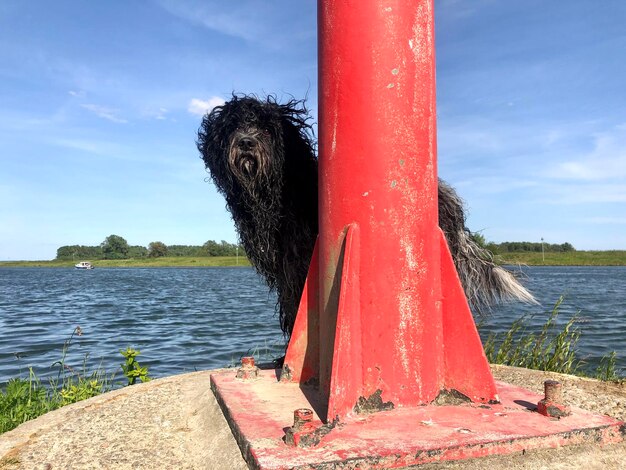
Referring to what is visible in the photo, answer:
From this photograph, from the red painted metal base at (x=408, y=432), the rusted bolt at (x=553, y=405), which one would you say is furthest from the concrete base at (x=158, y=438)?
the rusted bolt at (x=553, y=405)

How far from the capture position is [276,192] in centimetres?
391

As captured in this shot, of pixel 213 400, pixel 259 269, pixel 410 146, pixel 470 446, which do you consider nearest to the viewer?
pixel 470 446

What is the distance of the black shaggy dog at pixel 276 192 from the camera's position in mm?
3787

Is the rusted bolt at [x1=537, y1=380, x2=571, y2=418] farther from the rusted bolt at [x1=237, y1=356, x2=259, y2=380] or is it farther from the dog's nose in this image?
the dog's nose

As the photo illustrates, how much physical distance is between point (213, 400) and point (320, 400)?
2.68 feet

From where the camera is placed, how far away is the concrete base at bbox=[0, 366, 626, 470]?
2.49 meters

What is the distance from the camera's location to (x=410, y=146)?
2.86 m

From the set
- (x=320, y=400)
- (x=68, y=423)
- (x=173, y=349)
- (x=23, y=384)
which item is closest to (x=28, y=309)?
(x=173, y=349)

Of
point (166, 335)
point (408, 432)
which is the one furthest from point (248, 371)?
point (166, 335)

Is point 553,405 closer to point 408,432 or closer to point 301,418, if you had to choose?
point 408,432

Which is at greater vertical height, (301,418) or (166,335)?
(301,418)

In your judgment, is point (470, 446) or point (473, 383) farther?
point (473, 383)

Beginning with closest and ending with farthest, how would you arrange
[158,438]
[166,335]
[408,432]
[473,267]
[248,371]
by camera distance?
[408,432]
[158,438]
[248,371]
[473,267]
[166,335]

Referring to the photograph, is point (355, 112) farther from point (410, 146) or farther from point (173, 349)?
point (173, 349)
